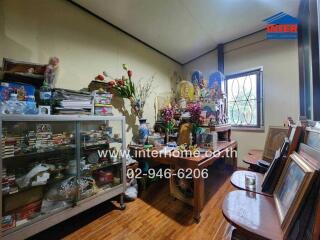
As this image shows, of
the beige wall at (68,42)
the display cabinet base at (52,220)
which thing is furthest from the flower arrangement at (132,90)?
the display cabinet base at (52,220)

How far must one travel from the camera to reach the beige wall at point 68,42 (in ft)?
5.33

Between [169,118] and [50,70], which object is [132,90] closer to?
[169,118]

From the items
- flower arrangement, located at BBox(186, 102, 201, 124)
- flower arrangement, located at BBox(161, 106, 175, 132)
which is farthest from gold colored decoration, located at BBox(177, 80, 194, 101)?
flower arrangement, located at BBox(186, 102, 201, 124)

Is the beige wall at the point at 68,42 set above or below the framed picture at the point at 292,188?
above

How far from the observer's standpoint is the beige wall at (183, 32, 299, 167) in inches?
105

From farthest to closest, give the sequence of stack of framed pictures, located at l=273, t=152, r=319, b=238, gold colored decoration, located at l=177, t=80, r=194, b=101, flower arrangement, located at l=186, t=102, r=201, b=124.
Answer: gold colored decoration, located at l=177, t=80, r=194, b=101 → flower arrangement, located at l=186, t=102, r=201, b=124 → stack of framed pictures, located at l=273, t=152, r=319, b=238

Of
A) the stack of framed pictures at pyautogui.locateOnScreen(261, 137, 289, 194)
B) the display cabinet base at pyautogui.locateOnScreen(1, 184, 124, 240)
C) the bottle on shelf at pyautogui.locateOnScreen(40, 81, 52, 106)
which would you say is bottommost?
the display cabinet base at pyautogui.locateOnScreen(1, 184, 124, 240)

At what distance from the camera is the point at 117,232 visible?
1.64 metres

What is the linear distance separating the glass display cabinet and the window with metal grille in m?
2.44

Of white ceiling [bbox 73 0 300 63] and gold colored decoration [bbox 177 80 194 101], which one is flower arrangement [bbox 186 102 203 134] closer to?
gold colored decoration [bbox 177 80 194 101]

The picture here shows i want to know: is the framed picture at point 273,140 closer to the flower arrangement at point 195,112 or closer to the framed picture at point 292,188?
the flower arrangement at point 195,112

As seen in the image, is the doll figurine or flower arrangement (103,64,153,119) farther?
flower arrangement (103,64,153,119)

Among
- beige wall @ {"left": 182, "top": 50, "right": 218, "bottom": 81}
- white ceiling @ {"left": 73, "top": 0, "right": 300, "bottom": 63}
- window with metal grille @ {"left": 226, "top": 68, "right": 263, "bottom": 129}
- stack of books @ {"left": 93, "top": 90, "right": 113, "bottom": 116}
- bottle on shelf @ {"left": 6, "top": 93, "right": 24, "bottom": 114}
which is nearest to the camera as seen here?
bottle on shelf @ {"left": 6, "top": 93, "right": 24, "bottom": 114}

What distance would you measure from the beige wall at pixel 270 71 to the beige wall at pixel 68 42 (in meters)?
1.95
